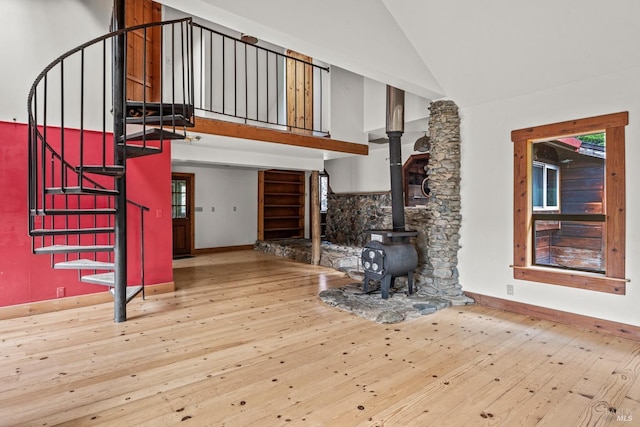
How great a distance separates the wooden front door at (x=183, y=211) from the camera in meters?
8.35

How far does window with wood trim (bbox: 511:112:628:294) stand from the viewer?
10.9 feet

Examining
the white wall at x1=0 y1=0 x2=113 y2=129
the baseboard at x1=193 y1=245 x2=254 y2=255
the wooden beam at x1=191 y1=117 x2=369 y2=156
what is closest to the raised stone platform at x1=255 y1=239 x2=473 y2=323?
the wooden beam at x1=191 y1=117 x2=369 y2=156

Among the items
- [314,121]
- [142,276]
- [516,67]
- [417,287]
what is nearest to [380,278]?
[417,287]

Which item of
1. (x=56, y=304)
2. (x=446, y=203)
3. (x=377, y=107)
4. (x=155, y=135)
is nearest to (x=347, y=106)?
(x=377, y=107)

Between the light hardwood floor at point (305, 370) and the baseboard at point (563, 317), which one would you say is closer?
the light hardwood floor at point (305, 370)

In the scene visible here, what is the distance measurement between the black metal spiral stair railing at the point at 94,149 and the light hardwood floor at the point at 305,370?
0.79 meters

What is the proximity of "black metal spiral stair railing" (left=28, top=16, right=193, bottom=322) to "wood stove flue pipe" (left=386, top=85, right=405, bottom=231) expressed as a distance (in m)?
2.68

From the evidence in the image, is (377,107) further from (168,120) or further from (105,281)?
(105,281)

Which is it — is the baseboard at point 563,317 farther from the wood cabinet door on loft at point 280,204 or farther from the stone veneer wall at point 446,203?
the wood cabinet door on loft at point 280,204

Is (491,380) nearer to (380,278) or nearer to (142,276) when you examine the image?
(380,278)

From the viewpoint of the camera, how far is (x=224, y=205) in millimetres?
9055

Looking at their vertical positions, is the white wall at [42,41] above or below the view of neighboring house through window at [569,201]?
above

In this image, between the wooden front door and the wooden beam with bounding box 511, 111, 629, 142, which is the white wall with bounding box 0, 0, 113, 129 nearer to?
the wooden front door
